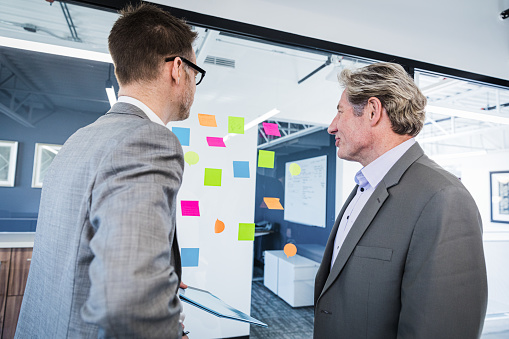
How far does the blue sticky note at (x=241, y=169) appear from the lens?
2.06m

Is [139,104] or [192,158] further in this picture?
[192,158]

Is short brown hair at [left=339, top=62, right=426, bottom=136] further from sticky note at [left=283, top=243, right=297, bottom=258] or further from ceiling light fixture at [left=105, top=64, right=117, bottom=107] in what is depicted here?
ceiling light fixture at [left=105, top=64, right=117, bottom=107]

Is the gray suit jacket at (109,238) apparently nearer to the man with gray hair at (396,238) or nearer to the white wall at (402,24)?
the man with gray hair at (396,238)

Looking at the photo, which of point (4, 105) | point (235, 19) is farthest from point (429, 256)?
point (4, 105)

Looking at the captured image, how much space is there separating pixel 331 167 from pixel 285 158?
1.56ft

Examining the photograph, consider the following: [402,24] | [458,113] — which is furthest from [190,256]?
[458,113]

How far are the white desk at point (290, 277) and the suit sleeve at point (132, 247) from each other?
1583 mm

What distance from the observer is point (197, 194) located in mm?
1959

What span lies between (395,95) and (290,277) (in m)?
1.47

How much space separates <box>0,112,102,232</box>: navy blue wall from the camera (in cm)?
165

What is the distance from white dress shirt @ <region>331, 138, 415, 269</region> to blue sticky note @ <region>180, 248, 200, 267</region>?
0.91m

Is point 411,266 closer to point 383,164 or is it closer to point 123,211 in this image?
point 383,164

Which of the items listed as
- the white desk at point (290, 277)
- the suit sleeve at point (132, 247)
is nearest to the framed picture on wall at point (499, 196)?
the white desk at point (290, 277)

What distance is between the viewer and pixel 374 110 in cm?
131
